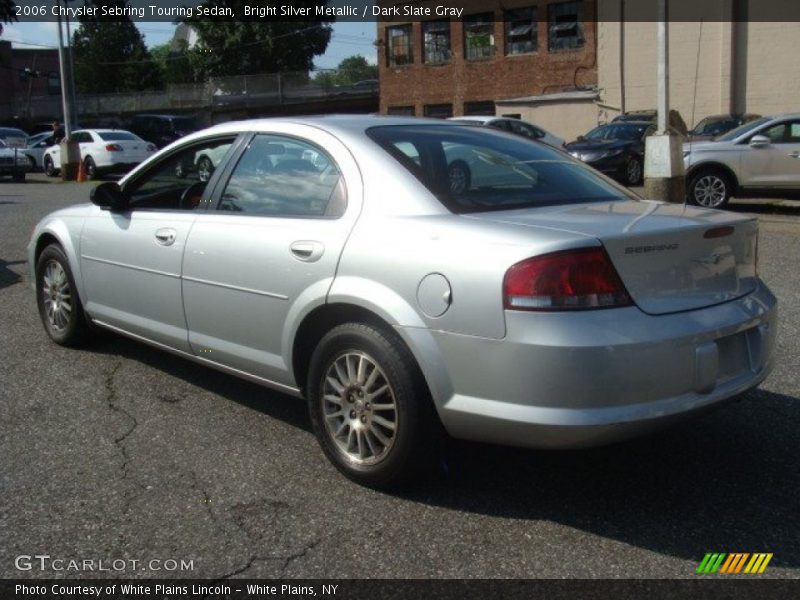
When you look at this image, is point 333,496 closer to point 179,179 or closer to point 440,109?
point 179,179

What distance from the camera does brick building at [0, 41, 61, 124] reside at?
58.4 meters

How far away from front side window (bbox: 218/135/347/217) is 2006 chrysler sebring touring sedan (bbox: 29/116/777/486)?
0.04ft

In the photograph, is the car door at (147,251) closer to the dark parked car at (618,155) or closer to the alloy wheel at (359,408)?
the alloy wheel at (359,408)

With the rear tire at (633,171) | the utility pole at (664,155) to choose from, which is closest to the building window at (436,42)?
the rear tire at (633,171)

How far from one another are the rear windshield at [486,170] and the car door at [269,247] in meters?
0.32

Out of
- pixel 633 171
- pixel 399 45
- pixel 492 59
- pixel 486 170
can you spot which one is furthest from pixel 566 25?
pixel 486 170

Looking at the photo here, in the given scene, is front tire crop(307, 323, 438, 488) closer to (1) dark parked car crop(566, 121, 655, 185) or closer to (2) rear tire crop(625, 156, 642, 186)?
(1) dark parked car crop(566, 121, 655, 185)

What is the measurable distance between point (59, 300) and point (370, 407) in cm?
312

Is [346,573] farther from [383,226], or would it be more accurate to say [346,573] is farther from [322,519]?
[383,226]

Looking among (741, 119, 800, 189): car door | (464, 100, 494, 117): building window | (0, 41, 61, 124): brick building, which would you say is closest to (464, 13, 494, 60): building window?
(464, 100, 494, 117): building window

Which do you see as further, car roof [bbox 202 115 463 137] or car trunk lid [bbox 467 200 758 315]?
car roof [bbox 202 115 463 137]

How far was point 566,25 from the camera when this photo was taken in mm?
37031

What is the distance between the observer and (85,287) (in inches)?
222

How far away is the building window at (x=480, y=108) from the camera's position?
130 ft
